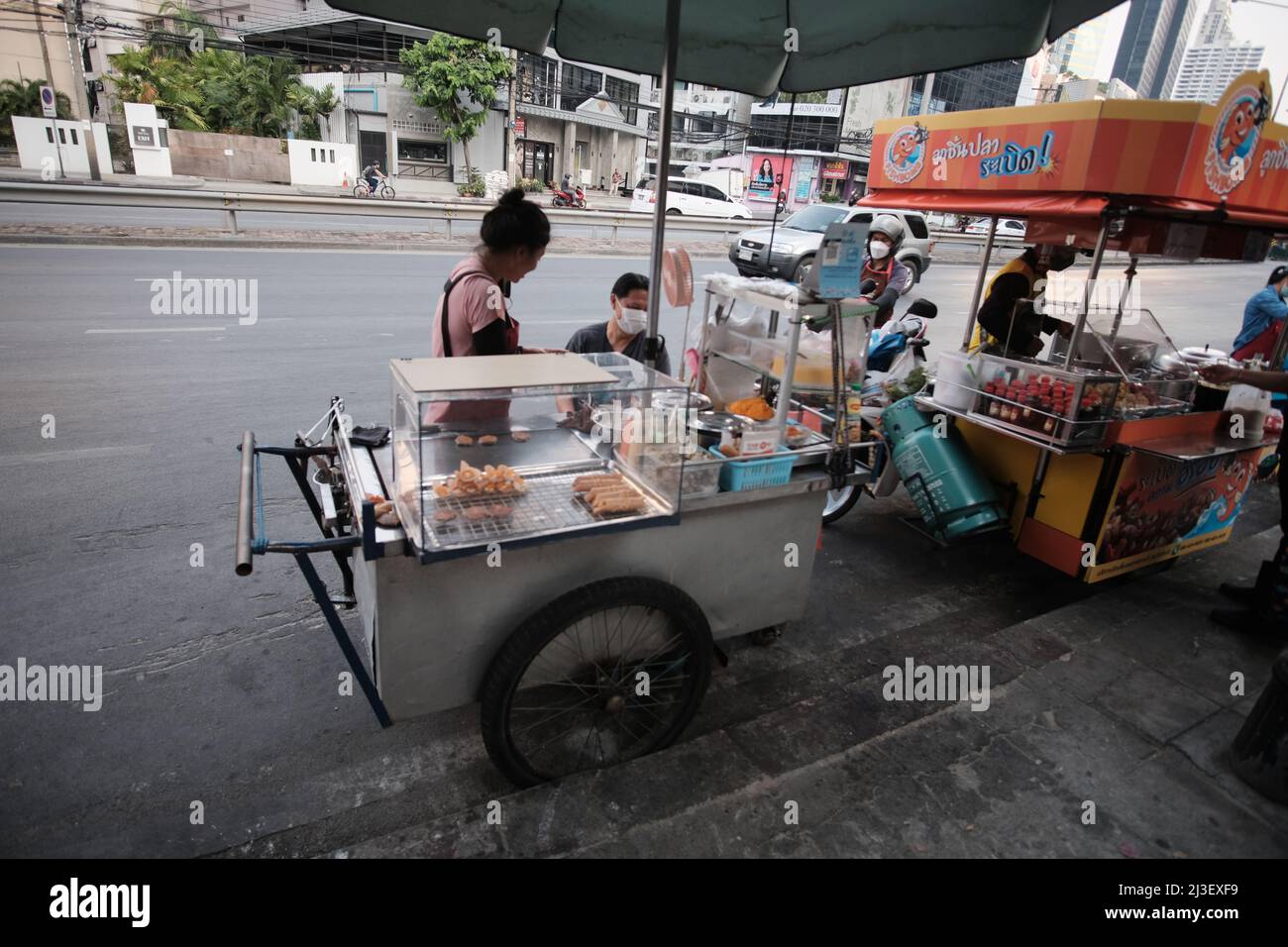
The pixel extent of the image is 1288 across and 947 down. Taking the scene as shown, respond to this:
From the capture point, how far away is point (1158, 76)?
498ft

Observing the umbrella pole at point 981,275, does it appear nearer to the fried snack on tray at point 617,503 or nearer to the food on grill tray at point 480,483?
the fried snack on tray at point 617,503

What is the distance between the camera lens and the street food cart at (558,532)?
7.08 feet

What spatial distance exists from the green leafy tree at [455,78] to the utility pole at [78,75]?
9734mm

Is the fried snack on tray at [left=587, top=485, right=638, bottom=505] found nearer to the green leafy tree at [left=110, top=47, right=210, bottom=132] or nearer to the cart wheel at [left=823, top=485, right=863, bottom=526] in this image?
the cart wheel at [left=823, top=485, right=863, bottom=526]

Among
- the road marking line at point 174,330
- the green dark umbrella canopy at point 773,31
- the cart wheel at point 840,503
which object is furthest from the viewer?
the road marking line at point 174,330

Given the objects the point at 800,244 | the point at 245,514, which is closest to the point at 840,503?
the point at 245,514

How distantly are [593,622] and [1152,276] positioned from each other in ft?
82.0

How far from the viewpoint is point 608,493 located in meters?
2.41

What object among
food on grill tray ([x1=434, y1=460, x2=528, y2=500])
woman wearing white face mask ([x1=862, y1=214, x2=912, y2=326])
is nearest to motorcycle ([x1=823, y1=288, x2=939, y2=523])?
woman wearing white face mask ([x1=862, y1=214, x2=912, y2=326])

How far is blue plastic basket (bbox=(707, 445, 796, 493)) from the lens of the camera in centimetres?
255

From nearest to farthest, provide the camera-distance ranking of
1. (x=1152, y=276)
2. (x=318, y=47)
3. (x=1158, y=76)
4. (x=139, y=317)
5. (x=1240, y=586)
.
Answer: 1. (x=1240, y=586)
2. (x=139, y=317)
3. (x=1152, y=276)
4. (x=318, y=47)
5. (x=1158, y=76)

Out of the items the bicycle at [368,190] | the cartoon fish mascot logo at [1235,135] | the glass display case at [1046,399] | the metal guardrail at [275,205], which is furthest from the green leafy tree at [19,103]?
the cartoon fish mascot logo at [1235,135]

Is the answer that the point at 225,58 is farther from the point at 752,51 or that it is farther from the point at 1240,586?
the point at 1240,586
